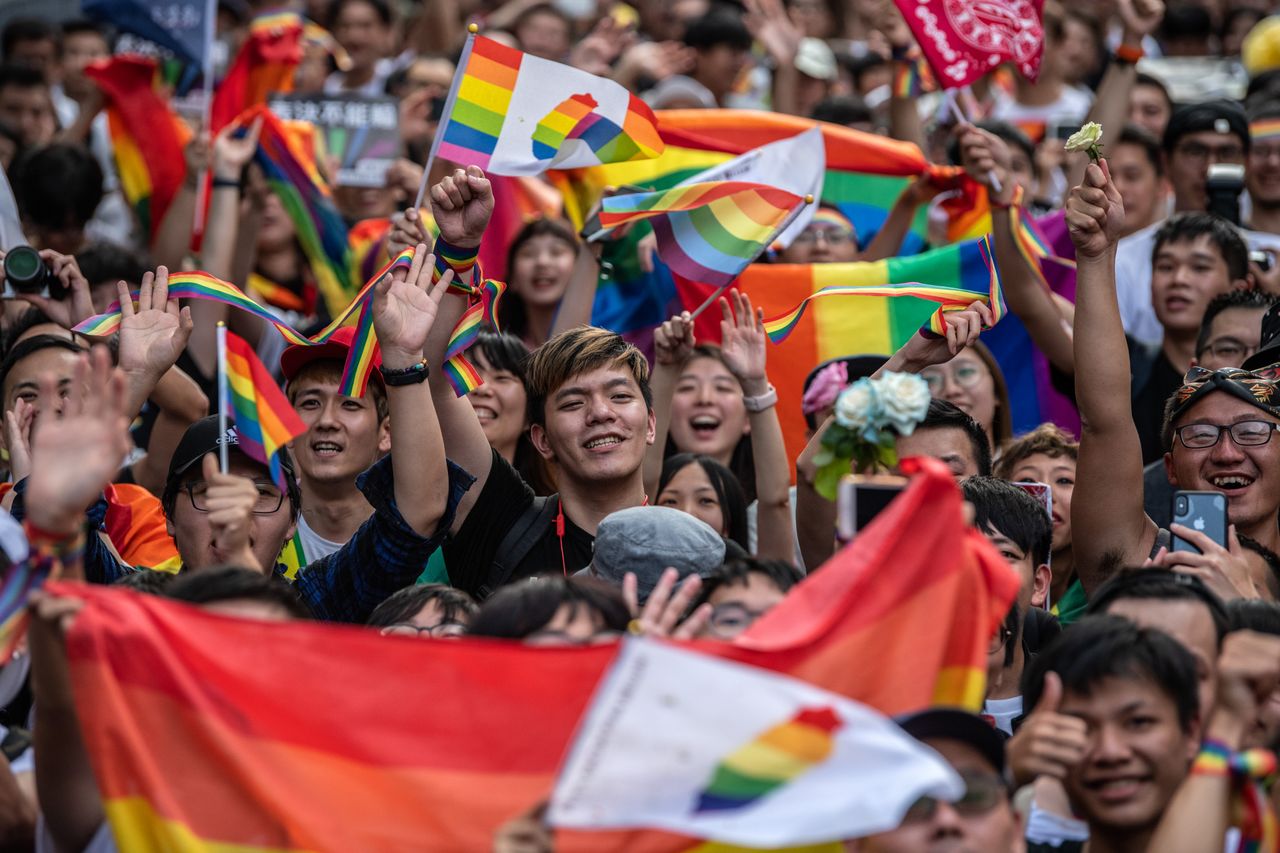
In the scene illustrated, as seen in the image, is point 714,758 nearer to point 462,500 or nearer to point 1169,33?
point 462,500

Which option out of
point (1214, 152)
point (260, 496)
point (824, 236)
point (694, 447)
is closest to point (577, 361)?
point (260, 496)

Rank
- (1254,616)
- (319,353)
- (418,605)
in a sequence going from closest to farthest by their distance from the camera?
(1254,616) < (418,605) < (319,353)

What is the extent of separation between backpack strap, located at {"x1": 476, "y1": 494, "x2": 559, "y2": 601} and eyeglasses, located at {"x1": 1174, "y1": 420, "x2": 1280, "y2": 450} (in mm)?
2094

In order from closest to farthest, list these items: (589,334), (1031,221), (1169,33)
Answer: (589,334)
(1031,221)
(1169,33)

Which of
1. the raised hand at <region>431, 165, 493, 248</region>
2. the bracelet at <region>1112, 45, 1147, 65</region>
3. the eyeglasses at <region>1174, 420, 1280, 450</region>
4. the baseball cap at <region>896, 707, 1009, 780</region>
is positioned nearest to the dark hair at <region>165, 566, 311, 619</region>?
the baseball cap at <region>896, 707, 1009, 780</region>

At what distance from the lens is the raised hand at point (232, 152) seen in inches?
335

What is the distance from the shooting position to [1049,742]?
13.3ft

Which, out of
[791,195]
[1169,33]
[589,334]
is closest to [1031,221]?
[791,195]

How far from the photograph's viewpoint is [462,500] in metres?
5.62

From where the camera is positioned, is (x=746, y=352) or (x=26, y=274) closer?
(x=746, y=352)

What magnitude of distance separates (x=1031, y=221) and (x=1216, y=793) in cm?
440

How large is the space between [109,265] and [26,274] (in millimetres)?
1363

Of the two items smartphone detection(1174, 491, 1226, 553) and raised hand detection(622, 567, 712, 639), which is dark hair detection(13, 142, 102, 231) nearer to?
raised hand detection(622, 567, 712, 639)

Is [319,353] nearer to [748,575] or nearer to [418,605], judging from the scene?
[418,605]
